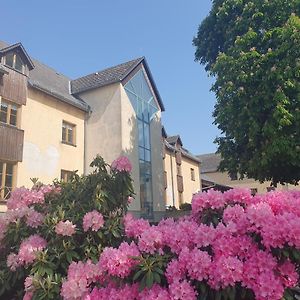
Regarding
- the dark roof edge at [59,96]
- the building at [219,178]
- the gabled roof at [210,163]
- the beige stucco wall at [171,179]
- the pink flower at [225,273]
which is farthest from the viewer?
the gabled roof at [210,163]

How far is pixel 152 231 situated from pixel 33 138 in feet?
47.2

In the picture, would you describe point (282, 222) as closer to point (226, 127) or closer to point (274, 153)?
point (274, 153)

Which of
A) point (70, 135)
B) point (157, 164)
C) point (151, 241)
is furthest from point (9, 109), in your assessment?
point (151, 241)

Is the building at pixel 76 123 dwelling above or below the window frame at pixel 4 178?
above

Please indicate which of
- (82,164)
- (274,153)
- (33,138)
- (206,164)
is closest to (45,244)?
(274,153)

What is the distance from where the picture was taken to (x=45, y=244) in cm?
404

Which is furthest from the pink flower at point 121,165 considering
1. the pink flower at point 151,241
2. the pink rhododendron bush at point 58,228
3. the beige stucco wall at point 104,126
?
the beige stucco wall at point 104,126

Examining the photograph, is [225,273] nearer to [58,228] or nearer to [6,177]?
[58,228]

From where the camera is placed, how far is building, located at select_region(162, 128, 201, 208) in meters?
26.4

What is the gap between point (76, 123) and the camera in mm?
19375

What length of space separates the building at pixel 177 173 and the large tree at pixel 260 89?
11.5m

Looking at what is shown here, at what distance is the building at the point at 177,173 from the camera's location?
86.5ft

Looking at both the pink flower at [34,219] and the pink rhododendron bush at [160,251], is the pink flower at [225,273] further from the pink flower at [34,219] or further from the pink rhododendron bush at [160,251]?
the pink flower at [34,219]

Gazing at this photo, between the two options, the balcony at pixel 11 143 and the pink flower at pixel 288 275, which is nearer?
the pink flower at pixel 288 275
